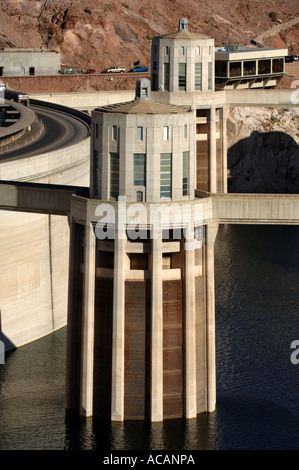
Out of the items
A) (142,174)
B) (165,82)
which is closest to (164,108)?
(142,174)

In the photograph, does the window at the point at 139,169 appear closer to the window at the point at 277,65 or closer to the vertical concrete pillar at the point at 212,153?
the vertical concrete pillar at the point at 212,153

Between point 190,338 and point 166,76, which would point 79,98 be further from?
point 190,338

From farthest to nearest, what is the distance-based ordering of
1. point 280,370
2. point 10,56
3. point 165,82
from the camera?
1. point 10,56
2. point 165,82
3. point 280,370

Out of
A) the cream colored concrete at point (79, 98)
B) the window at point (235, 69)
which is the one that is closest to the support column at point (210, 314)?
the cream colored concrete at point (79, 98)

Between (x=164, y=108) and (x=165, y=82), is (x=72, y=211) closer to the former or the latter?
(x=164, y=108)

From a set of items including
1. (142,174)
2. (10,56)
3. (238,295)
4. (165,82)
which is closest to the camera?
(142,174)

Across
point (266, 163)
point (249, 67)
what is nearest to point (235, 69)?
point (249, 67)

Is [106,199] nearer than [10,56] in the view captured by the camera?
Yes
